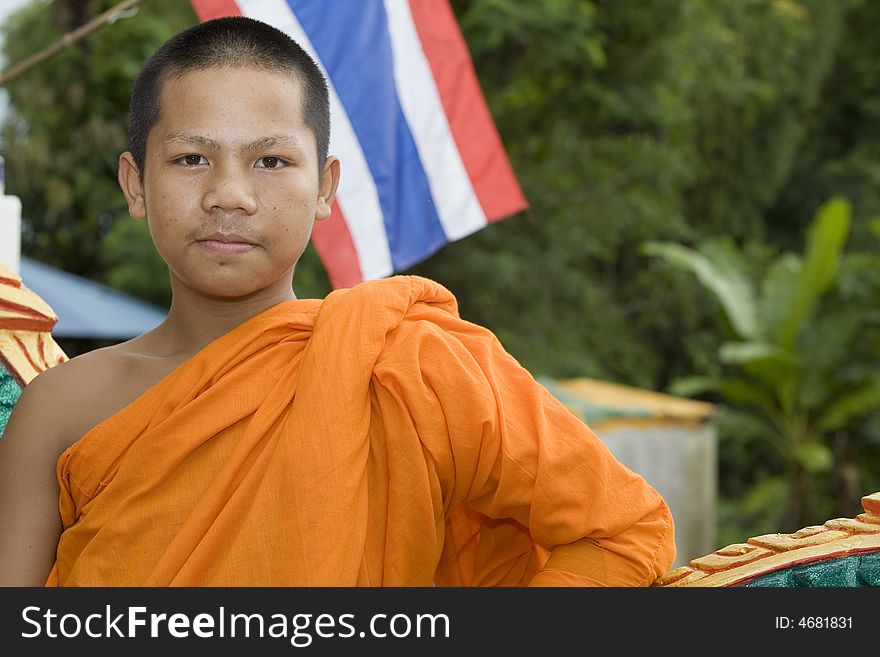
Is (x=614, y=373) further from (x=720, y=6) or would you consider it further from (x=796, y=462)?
(x=720, y=6)

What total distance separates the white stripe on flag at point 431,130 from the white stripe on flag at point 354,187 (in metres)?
0.21

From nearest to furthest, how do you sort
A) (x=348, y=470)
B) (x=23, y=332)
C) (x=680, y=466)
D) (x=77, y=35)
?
(x=348, y=470)
(x=23, y=332)
(x=77, y=35)
(x=680, y=466)

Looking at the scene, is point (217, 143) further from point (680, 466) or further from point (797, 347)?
point (797, 347)

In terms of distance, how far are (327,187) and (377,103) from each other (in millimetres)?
1417

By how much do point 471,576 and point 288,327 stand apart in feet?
1.24

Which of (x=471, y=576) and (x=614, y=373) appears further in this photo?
(x=614, y=373)

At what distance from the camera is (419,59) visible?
2998 millimetres

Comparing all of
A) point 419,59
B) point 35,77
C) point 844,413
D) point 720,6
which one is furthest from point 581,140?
point 419,59

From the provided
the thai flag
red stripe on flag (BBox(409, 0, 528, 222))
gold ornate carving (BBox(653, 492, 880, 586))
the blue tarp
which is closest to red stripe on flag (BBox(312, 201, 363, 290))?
the thai flag

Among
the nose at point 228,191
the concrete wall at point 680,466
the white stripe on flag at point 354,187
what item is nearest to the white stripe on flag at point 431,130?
the white stripe on flag at point 354,187

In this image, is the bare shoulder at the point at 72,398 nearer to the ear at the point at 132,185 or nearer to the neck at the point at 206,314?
the neck at the point at 206,314

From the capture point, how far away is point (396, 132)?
2898 mm

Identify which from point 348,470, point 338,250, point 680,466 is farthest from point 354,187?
point 680,466

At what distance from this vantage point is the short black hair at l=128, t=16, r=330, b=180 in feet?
4.24
